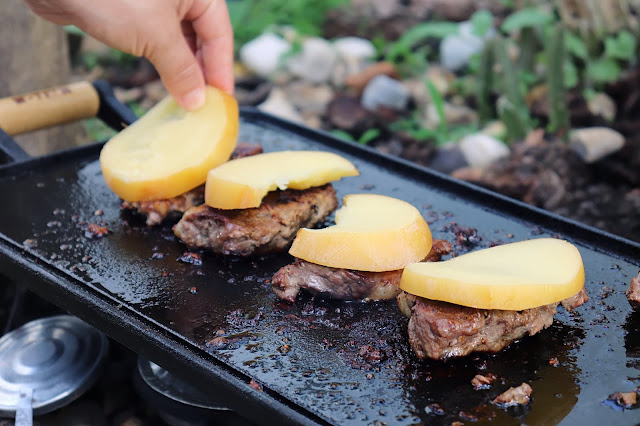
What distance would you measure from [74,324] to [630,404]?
7.37ft

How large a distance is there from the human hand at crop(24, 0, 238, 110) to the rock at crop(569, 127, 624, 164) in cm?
272

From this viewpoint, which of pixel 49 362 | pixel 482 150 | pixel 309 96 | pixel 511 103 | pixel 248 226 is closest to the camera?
pixel 248 226

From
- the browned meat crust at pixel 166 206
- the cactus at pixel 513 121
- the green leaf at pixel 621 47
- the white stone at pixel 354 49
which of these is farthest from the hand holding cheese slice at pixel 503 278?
the white stone at pixel 354 49

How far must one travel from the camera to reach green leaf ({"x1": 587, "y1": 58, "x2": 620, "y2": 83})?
5.68 m

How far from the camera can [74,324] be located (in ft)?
9.75

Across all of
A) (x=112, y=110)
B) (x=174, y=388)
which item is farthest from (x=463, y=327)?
(x=112, y=110)

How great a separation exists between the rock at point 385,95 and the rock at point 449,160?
3.36 feet

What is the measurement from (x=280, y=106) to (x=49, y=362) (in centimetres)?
361

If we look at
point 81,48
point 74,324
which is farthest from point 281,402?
point 81,48

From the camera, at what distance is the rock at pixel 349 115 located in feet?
17.7

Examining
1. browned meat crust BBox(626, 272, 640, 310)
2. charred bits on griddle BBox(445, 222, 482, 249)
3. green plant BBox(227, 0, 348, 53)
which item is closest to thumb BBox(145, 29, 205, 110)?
charred bits on griddle BBox(445, 222, 482, 249)

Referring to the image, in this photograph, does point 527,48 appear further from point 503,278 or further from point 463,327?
point 463,327

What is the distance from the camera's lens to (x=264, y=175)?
8.38 feet

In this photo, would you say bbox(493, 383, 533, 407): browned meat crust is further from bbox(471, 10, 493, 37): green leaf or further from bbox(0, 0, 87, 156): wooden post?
bbox(471, 10, 493, 37): green leaf
